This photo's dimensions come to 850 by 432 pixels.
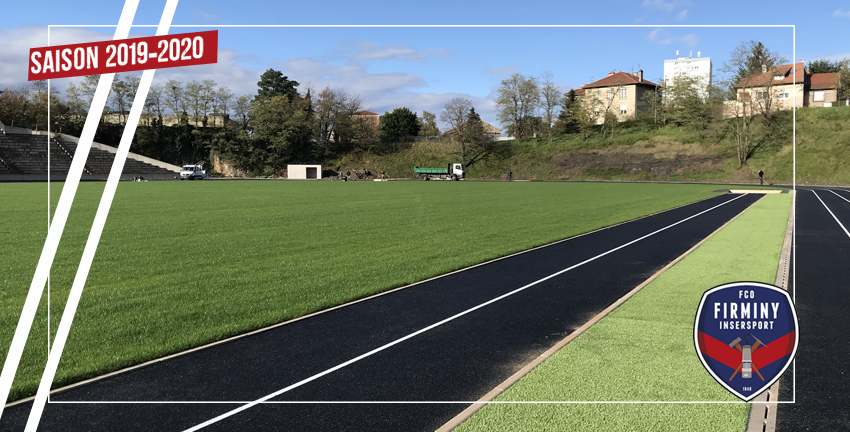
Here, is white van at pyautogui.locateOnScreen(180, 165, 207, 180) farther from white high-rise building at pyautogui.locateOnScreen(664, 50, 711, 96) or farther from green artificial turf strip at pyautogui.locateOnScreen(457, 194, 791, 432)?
white high-rise building at pyautogui.locateOnScreen(664, 50, 711, 96)

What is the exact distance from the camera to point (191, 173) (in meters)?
67.3

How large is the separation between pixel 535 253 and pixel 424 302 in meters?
5.13

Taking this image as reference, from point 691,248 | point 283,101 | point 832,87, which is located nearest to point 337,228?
point 691,248

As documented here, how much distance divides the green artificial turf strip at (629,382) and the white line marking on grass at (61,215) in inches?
113

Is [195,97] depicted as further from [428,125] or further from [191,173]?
[428,125]

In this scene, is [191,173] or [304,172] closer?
[191,173]

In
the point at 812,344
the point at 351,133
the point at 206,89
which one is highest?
the point at 206,89

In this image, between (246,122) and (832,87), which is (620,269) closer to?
(246,122)

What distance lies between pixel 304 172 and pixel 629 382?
74.1 m

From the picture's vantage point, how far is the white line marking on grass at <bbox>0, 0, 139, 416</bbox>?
2604mm

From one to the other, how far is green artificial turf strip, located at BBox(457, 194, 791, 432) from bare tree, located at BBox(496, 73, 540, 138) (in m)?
75.7

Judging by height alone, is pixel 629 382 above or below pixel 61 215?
below

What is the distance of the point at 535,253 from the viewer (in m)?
12.3

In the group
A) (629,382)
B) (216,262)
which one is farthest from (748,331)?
(216,262)
